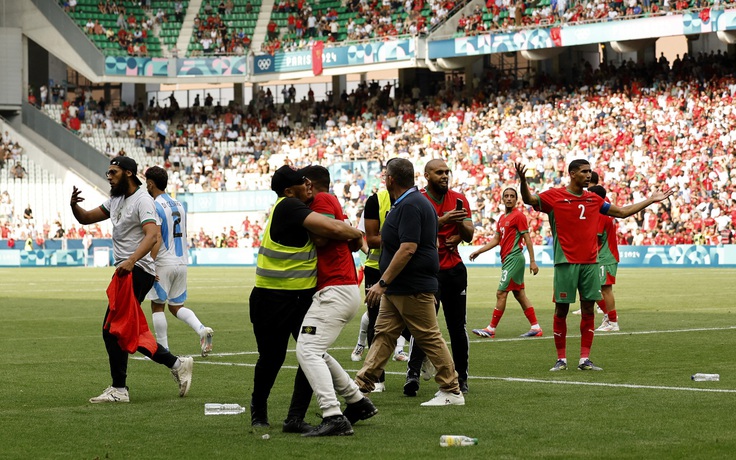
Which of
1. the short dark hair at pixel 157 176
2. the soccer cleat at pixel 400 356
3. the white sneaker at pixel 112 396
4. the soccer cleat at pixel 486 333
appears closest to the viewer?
the white sneaker at pixel 112 396

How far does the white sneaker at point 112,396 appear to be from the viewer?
10.9 m

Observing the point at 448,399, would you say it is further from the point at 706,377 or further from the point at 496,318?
the point at 496,318

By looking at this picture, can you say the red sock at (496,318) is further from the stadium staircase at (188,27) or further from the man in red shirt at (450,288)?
the stadium staircase at (188,27)

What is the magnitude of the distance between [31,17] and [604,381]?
182ft

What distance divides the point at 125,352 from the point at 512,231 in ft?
27.7

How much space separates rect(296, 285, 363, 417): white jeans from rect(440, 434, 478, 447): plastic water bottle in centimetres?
93

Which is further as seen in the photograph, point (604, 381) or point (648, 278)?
point (648, 278)

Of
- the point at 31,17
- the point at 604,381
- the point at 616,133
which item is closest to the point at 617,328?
the point at 604,381

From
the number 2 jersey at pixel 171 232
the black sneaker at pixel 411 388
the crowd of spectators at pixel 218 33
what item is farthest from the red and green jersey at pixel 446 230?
the crowd of spectators at pixel 218 33

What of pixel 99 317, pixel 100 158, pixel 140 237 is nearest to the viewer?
pixel 140 237

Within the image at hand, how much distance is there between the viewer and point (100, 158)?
6012cm

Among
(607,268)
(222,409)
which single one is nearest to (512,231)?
(607,268)

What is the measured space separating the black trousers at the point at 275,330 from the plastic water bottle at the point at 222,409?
888 mm

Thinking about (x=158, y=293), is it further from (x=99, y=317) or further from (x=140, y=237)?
(x=99, y=317)
